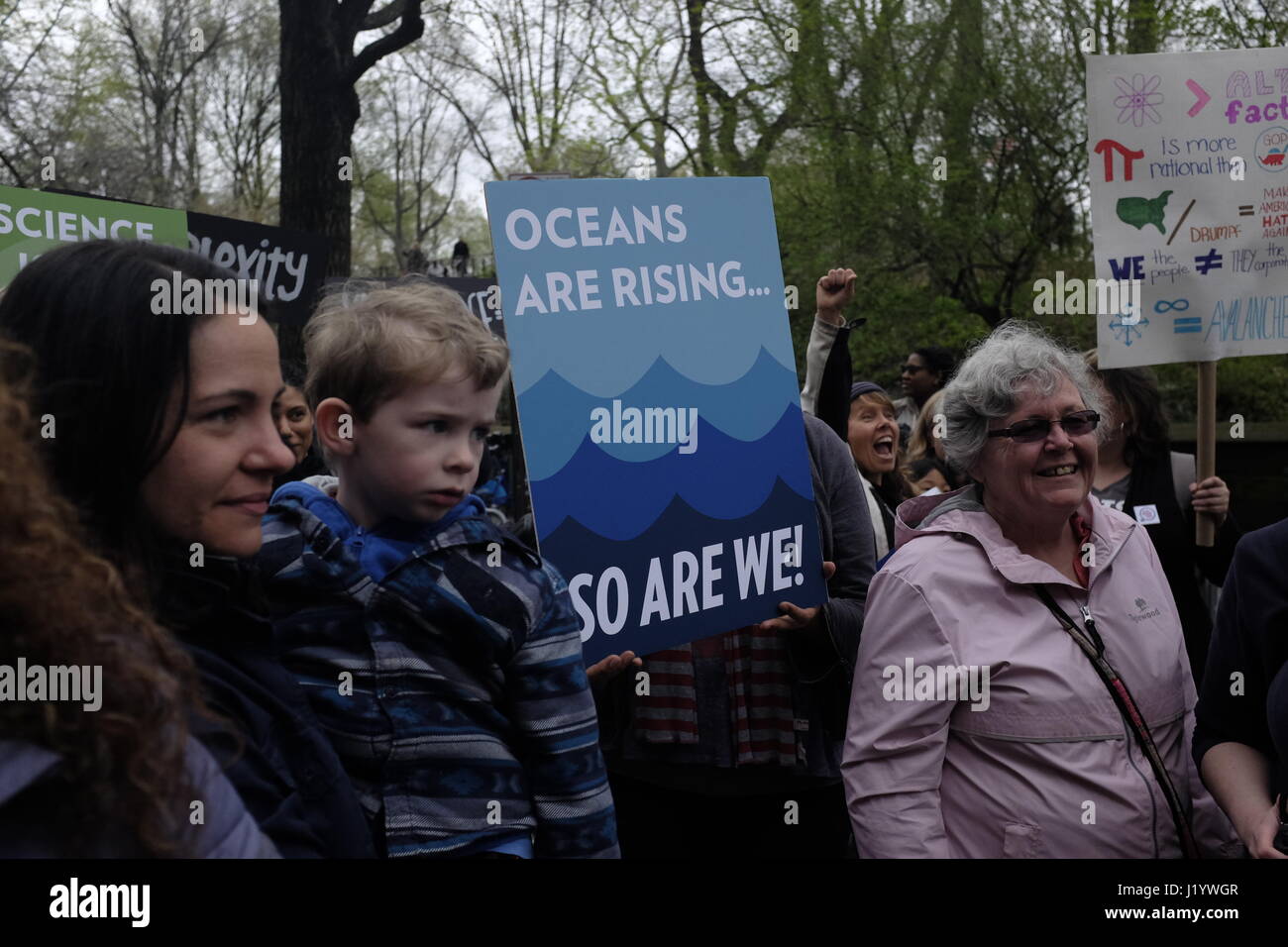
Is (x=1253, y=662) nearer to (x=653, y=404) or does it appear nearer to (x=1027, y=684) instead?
(x=1027, y=684)

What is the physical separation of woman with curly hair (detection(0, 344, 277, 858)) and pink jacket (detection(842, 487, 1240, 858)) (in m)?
1.68

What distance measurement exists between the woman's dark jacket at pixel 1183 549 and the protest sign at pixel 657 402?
1928mm

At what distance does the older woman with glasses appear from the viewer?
2.49 m

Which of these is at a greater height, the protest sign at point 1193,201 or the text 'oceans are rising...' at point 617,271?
the protest sign at point 1193,201

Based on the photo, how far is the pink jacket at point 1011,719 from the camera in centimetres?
248

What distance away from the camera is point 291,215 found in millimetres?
9594

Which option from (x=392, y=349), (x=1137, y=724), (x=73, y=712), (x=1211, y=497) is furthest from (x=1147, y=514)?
(x=73, y=712)

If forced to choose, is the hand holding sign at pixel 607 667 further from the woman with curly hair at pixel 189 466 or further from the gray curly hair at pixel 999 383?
the woman with curly hair at pixel 189 466

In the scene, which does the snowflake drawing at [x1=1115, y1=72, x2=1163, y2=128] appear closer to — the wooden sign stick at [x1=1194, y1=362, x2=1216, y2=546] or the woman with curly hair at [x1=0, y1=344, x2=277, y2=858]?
the wooden sign stick at [x1=1194, y1=362, x2=1216, y2=546]

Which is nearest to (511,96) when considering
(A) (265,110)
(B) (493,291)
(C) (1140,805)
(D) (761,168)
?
(A) (265,110)

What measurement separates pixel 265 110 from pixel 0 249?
29883mm

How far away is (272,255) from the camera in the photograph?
219 inches

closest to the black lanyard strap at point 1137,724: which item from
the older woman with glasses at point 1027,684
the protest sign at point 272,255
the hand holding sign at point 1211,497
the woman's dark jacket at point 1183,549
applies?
the older woman with glasses at point 1027,684
